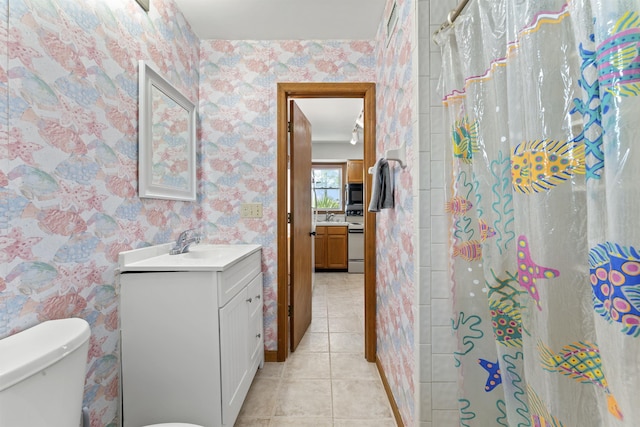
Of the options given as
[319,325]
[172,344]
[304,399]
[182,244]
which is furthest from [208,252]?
[319,325]

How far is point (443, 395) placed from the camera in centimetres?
116

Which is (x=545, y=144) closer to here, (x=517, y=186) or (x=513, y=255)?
A: (x=517, y=186)

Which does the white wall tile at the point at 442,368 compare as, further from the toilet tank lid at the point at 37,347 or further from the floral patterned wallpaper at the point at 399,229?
the toilet tank lid at the point at 37,347

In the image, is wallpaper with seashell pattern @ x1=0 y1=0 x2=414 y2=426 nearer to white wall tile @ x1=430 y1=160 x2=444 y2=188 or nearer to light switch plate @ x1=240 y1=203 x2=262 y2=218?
light switch plate @ x1=240 y1=203 x2=262 y2=218

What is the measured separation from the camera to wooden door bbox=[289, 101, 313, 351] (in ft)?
7.77

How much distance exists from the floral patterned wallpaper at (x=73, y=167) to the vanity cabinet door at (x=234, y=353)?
0.49 meters

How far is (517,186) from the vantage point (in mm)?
661

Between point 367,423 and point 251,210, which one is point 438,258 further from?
point 251,210

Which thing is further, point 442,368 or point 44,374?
point 442,368

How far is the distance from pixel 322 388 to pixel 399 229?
118 centimetres

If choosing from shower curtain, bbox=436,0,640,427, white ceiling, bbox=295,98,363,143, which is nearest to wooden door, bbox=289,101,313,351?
white ceiling, bbox=295,98,363,143

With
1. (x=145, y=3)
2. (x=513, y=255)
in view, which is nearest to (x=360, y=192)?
(x=145, y=3)

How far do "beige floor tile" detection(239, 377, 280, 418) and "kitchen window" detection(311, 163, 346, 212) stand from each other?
4.06 meters

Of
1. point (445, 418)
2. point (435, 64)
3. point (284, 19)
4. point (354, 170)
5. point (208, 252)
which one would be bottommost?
point (445, 418)
